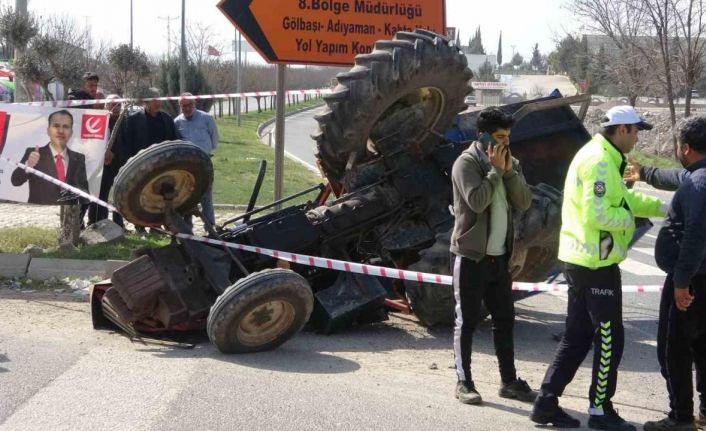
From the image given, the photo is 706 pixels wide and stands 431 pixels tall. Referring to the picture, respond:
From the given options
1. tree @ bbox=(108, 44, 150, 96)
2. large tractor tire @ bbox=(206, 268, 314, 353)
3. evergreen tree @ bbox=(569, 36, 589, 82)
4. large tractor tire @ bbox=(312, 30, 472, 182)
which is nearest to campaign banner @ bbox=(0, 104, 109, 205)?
large tractor tire @ bbox=(312, 30, 472, 182)

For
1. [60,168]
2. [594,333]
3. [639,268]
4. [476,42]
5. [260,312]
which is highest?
[476,42]

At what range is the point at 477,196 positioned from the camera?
17.6ft

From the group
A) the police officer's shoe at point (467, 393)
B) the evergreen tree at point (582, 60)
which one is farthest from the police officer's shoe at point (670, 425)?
the evergreen tree at point (582, 60)

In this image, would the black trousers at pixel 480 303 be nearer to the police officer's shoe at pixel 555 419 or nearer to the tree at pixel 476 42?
the police officer's shoe at pixel 555 419

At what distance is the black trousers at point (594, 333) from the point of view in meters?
5.14

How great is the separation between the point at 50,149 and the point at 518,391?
6.15 meters

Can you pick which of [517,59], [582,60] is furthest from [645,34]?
[517,59]

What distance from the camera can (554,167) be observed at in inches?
328

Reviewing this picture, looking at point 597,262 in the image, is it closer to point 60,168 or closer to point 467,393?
point 467,393

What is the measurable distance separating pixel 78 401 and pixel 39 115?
5264 mm

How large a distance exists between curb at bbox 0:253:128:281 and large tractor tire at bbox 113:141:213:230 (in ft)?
A: 6.88

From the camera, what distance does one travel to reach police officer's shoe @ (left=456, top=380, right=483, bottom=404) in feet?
18.1

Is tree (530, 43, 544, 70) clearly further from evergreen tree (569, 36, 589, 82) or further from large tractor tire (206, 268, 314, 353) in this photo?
large tractor tire (206, 268, 314, 353)

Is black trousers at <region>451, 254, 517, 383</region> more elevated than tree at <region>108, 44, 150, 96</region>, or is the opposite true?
tree at <region>108, 44, 150, 96</region>
